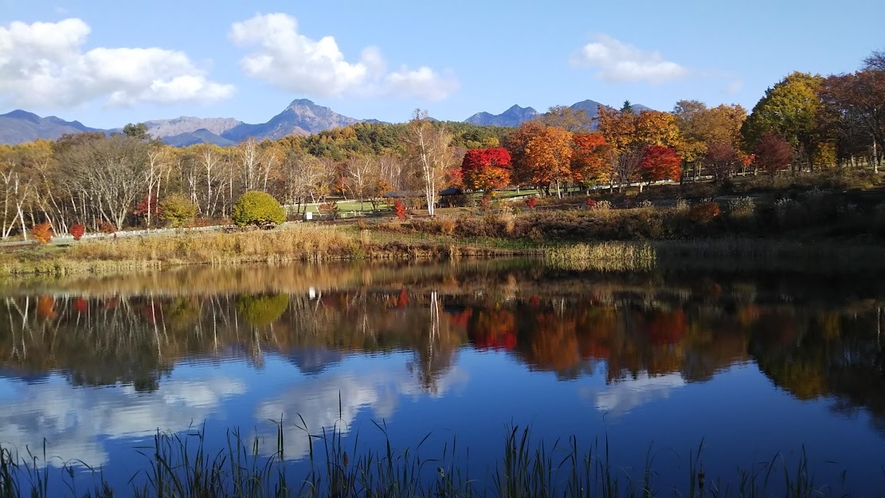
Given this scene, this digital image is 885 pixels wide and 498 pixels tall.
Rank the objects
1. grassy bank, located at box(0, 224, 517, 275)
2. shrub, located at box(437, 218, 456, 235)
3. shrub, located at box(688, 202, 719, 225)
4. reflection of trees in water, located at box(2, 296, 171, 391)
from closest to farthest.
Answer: reflection of trees in water, located at box(2, 296, 171, 391) < shrub, located at box(688, 202, 719, 225) < grassy bank, located at box(0, 224, 517, 275) < shrub, located at box(437, 218, 456, 235)

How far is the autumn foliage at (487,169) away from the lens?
5703 cm

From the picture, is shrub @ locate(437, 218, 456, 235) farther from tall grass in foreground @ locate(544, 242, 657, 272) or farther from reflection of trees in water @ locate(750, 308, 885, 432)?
reflection of trees in water @ locate(750, 308, 885, 432)

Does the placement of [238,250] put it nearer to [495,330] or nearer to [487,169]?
[495,330]

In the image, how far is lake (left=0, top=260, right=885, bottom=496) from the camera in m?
8.67

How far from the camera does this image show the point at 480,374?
12.9m

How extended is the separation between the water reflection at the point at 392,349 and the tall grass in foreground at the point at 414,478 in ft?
2.99

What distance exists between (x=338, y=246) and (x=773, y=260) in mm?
22271

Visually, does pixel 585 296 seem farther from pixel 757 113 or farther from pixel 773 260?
pixel 757 113

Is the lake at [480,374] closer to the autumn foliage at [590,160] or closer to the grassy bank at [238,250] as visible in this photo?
the grassy bank at [238,250]

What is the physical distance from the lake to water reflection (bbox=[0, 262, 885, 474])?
0.23 feet

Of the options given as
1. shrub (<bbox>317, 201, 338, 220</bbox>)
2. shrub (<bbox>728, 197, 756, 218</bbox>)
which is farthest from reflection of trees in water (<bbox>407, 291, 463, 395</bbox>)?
shrub (<bbox>317, 201, 338, 220</bbox>)

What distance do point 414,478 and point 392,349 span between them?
25.6ft

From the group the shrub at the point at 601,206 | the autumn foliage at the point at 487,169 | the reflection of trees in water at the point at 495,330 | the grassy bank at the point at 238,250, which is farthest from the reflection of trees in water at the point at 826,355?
the autumn foliage at the point at 487,169

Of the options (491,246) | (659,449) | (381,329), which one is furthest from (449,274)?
(659,449)
